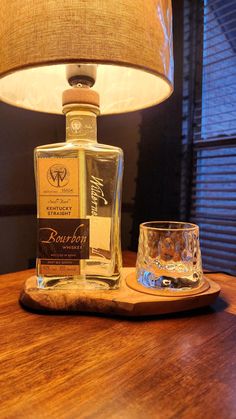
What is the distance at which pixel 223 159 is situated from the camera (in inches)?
58.8

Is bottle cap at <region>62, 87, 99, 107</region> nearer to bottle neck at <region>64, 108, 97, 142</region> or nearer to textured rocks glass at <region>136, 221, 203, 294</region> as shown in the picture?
bottle neck at <region>64, 108, 97, 142</region>

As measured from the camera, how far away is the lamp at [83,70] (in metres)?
0.40

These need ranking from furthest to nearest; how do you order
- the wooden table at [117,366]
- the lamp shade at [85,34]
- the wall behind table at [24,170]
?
1. the wall behind table at [24,170]
2. the lamp shade at [85,34]
3. the wooden table at [117,366]

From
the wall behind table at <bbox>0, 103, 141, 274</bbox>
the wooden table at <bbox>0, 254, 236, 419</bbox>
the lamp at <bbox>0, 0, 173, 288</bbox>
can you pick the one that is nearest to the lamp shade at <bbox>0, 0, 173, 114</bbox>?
the lamp at <bbox>0, 0, 173, 288</bbox>

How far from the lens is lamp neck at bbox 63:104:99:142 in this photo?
53 cm

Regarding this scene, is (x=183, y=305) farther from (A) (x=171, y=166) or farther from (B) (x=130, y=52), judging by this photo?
(A) (x=171, y=166)

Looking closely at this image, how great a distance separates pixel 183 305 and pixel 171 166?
1.17 m

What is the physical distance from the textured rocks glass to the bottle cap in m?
0.23

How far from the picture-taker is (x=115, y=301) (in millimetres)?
477

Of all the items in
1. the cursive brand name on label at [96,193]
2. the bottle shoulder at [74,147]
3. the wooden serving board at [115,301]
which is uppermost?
the bottle shoulder at [74,147]

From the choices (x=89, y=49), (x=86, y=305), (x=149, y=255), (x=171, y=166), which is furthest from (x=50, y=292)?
(x=171, y=166)

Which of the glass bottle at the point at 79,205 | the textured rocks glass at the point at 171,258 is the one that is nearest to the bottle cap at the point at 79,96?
the glass bottle at the point at 79,205

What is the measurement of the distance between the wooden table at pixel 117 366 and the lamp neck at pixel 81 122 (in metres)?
0.30

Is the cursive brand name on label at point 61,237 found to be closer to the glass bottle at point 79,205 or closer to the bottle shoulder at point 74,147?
the glass bottle at point 79,205
